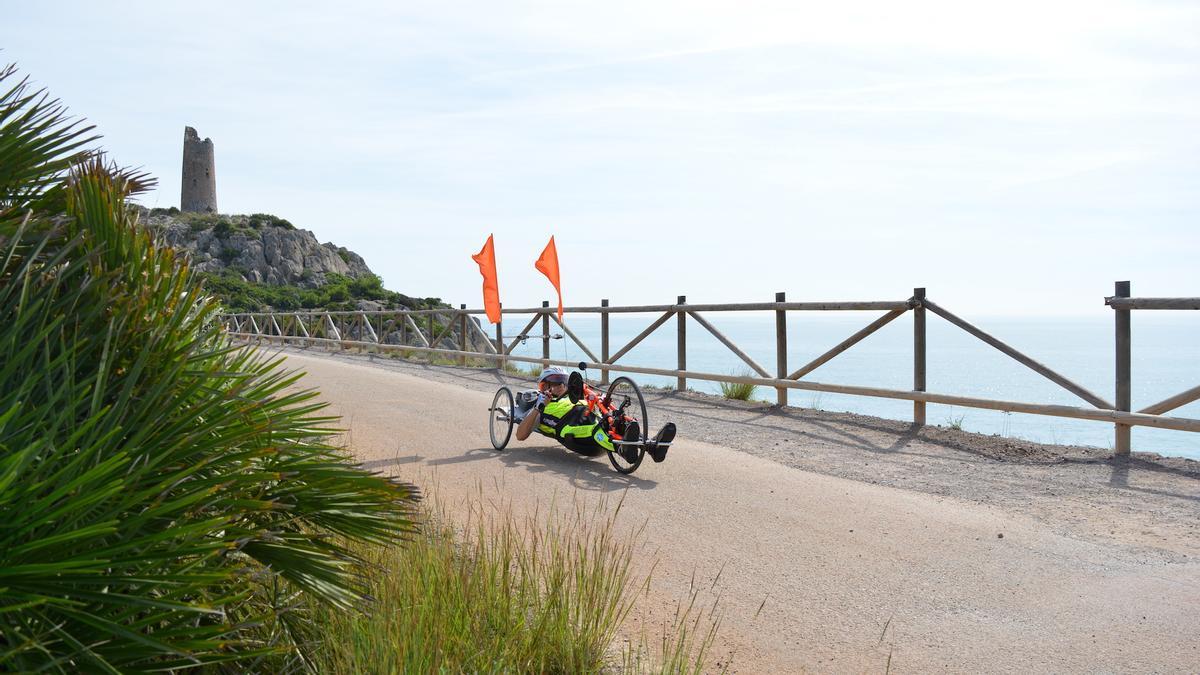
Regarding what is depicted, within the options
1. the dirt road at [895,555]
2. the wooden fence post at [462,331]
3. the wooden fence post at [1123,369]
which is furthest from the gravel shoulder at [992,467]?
the wooden fence post at [462,331]

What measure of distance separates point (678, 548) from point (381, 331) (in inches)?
915

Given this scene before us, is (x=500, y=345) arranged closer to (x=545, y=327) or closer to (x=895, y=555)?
(x=545, y=327)

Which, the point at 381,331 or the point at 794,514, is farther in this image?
the point at 381,331

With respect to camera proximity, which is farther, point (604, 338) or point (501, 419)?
point (604, 338)

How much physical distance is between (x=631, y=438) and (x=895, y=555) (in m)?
2.61

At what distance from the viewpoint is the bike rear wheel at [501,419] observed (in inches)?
344

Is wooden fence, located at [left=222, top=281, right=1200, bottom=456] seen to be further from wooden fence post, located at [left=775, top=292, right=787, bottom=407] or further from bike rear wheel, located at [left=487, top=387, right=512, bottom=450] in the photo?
bike rear wheel, located at [left=487, top=387, right=512, bottom=450]

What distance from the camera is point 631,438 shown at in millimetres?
7512

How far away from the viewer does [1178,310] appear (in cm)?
803

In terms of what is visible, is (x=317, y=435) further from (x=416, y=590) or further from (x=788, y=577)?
(x=788, y=577)

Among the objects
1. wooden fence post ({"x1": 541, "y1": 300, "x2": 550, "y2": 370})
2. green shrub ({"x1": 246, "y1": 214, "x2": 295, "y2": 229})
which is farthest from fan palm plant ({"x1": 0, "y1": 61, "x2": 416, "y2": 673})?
green shrub ({"x1": 246, "y1": 214, "x2": 295, "y2": 229})

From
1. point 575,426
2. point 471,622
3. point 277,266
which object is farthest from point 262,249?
point 471,622

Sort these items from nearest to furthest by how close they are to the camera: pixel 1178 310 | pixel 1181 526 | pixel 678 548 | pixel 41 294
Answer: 1. pixel 41 294
2. pixel 678 548
3. pixel 1181 526
4. pixel 1178 310

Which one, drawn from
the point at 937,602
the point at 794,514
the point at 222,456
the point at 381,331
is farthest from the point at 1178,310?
the point at 381,331
